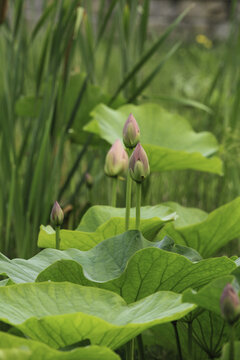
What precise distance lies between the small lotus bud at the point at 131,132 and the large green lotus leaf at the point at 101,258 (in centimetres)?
14

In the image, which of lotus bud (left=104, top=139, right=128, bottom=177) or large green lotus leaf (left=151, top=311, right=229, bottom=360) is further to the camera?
lotus bud (left=104, top=139, right=128, bottom=177)

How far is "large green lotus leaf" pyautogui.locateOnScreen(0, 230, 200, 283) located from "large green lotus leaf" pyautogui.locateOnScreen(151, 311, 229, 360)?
100 millimetres

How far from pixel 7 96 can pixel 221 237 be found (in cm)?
67

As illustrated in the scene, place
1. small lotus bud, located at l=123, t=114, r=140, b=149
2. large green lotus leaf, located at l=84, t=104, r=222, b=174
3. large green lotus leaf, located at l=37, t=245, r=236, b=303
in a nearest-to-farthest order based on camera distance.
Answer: large green lotus leaf, located at l=37, t=245, r=236, b=303, small lotus bud, located at l=123, t=114, r=140, b=149, large green lotus leaf, located at l=84, t=104, r=222, b=174

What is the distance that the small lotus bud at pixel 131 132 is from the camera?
0.75 m

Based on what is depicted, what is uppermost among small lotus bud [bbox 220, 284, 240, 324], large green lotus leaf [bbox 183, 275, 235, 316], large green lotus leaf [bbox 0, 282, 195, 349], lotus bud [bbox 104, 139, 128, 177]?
lotus bud [bbox 104, 139, 128, 177]

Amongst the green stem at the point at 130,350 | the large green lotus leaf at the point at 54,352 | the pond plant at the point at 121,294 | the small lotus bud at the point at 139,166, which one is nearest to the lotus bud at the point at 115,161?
the pond plant at the point at 121,294

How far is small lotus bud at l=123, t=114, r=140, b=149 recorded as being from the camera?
2.46 ft

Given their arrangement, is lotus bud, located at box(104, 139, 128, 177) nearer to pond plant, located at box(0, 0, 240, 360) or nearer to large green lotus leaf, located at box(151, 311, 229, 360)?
pond plant, located at box(0, 0, 240, 360)

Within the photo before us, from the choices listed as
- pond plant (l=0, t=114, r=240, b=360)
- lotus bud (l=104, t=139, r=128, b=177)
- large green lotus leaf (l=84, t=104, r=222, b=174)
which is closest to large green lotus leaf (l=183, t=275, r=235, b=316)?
pond plant (l=0, t=114, r=240, b=360)

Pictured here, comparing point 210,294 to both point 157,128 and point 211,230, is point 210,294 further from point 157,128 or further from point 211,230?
point 157,128

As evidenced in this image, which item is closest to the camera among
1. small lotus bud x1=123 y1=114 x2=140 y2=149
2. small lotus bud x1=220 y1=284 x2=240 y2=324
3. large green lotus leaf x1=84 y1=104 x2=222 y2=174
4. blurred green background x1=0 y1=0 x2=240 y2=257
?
small lotus bud x1=220 y1=284 x2=240 y2=324

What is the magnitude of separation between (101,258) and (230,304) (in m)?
0.29

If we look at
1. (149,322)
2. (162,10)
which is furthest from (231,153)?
(162,10)
